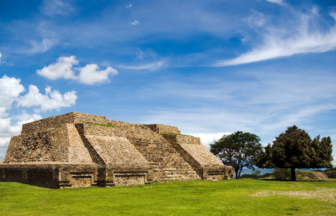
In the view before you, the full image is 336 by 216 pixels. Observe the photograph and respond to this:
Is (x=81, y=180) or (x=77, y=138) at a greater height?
(x=77, y=138)

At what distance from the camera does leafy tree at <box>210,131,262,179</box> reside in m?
36.6

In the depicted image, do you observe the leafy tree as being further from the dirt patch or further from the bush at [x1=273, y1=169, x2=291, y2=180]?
the dirt patch

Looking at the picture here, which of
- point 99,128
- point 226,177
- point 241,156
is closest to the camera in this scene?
point 99,128

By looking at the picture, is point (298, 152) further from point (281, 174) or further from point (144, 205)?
point (144, 205)

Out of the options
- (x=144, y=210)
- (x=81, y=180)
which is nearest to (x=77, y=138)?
(x=81, y=180)

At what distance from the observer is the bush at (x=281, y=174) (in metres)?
26.9

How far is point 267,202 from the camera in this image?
972 centimetres

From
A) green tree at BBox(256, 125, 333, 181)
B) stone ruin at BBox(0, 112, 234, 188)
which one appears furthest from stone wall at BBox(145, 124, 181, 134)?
green tree at BBox(256, 125, 333, 181)

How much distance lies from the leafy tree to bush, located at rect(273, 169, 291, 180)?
8645mm

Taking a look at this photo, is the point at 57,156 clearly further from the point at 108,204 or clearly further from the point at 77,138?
the point at 108,204

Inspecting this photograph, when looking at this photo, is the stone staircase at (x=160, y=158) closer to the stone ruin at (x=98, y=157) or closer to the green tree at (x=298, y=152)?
the stone ruin at (x=98, y=157)

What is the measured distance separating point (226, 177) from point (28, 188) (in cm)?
1450

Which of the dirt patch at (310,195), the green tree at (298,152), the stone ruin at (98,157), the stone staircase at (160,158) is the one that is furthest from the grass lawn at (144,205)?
the green tree at (298,152)

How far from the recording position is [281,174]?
27.0 m
